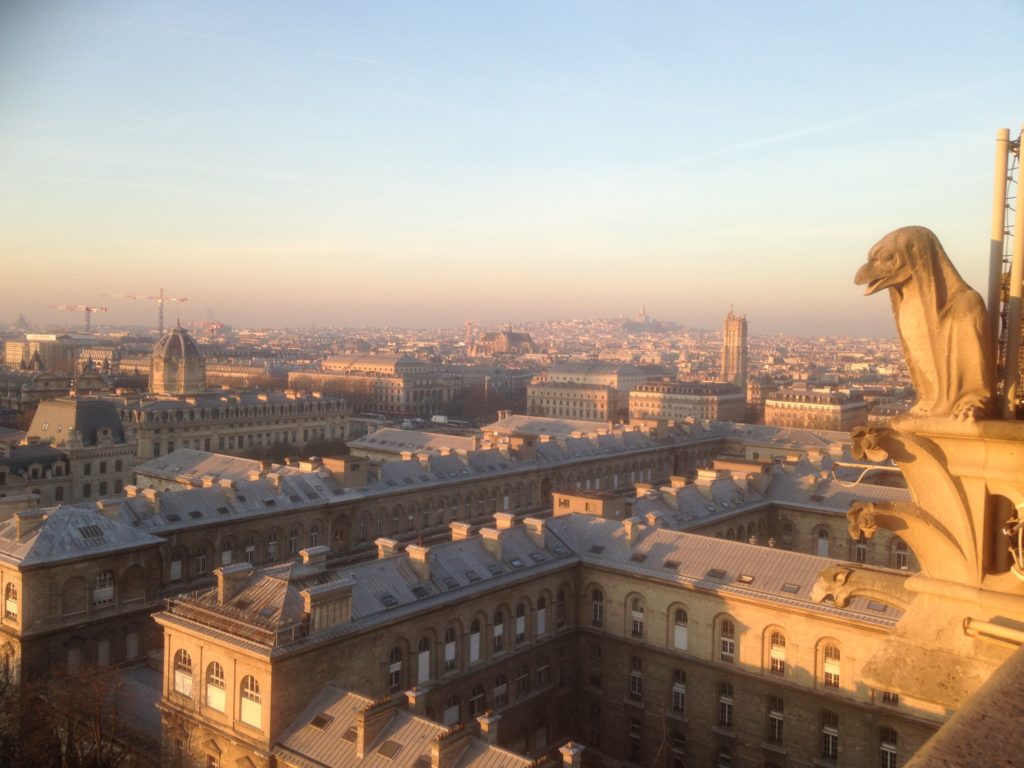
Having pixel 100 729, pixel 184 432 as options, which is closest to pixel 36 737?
pixel 100 729

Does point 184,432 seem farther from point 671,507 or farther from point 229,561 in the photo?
point 671,507

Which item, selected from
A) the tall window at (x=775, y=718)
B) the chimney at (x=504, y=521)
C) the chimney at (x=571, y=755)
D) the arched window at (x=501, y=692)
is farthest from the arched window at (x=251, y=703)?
the tall window at (x=775, y=718)

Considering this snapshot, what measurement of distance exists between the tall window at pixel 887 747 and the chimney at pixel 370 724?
19.2 meters

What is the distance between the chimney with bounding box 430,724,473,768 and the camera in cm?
2470

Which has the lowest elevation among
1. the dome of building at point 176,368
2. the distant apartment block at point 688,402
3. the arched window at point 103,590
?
the arched window at point 103,590

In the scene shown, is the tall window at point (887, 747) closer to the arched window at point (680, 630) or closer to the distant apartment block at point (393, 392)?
the arched window at point (680, 630)

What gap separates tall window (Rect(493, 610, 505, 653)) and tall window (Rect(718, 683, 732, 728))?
9.59 m

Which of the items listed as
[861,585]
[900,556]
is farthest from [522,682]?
[861,585]

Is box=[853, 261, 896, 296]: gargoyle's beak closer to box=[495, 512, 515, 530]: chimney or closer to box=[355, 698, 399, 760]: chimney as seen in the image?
box=[355, 698, 399, 760]: chimney

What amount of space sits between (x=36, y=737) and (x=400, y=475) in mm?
32524

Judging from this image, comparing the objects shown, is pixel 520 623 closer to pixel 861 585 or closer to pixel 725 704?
pixel 725 704

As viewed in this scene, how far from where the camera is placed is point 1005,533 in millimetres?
8078

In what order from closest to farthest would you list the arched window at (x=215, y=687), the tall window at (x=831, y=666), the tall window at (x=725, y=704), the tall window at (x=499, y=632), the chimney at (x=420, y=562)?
the arched window at (x=215, y=687) < the tall window at (x=831, y=666) < the chimney at (x=420, y=562) < the tall window at (x=725, y=704) < the tall window at (x=499, y=632)

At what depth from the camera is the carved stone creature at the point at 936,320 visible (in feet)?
27.2
